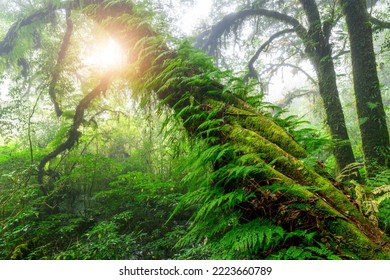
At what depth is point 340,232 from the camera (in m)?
1.44

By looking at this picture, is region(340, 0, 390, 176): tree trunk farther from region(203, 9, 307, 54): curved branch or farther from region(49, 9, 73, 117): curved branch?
region(49, 9, 73, 117): curved branch

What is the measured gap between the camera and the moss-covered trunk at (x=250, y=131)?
1457 millimetres

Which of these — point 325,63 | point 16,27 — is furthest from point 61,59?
point 325,63

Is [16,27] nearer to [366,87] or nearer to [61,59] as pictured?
[61,59]

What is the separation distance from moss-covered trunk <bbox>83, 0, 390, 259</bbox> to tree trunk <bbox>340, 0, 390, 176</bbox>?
3503 millimetres

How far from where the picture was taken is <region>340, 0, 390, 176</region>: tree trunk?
15.0ft

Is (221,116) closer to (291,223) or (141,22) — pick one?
(291,223)

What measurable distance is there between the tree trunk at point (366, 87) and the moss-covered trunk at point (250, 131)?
11.5 feet

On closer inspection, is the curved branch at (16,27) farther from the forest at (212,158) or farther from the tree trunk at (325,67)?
the tree trunk at (325,67)

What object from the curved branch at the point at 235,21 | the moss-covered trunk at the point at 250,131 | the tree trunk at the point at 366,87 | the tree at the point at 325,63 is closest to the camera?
the moss-covered trunk at the point at 250,131

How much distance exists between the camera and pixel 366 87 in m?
4.82

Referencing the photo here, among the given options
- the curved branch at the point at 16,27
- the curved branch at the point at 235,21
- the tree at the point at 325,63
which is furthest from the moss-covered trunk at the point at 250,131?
the curved branch at the point at 16,27

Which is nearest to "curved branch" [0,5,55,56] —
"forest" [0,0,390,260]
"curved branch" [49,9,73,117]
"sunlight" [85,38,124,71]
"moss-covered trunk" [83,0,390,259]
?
"forest" [0,0,390,260]
